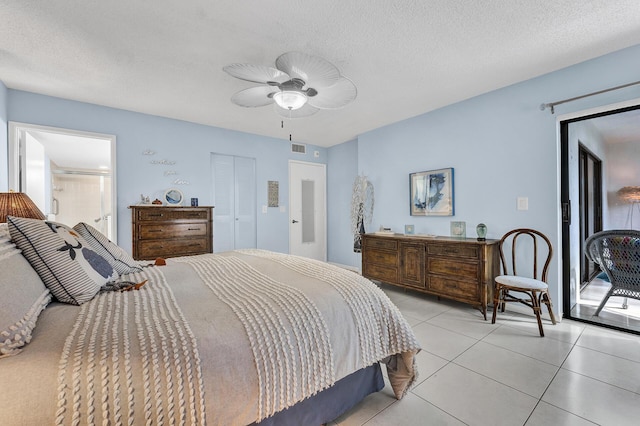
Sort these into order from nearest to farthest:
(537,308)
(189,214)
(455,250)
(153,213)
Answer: (537,308) → (455,250) → (153,213) → (189,214)

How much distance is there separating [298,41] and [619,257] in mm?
3409

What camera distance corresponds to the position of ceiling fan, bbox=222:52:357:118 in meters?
1.83

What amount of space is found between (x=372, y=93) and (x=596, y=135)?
2313 millimetres

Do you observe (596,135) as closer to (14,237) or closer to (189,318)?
(189,318)

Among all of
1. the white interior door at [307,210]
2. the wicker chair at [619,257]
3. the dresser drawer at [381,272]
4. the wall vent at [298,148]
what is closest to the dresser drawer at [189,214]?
the white interior door at [307,210]

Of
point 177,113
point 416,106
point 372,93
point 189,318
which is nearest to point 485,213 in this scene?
point 416,106

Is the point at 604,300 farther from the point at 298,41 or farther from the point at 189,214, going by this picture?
the point at 189,214

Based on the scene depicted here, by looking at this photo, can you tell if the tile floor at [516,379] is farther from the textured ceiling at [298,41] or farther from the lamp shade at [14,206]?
the lamp shade at [14,206]

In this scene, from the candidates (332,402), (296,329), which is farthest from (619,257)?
(296,329)

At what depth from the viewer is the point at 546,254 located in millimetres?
2826

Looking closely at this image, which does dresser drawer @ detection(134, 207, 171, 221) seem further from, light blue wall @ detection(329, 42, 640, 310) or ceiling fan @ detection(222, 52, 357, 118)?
light blue wall @ detection(329, 42, 640, 310)

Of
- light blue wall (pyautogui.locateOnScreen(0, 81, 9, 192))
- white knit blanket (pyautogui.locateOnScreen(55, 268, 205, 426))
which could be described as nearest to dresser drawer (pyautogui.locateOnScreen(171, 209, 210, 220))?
light blue wall (pyautogui.locateOnScreen(0, 81, 9, 192))

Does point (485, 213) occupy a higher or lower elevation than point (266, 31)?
lower

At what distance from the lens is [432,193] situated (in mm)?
3754
